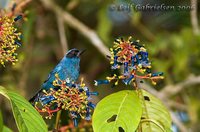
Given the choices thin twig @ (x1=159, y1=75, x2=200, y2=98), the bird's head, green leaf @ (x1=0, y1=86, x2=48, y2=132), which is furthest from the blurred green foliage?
green leaf @ (x1=0, y1=86, x2=48, y2=132)

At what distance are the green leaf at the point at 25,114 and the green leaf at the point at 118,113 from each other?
0.84 feet

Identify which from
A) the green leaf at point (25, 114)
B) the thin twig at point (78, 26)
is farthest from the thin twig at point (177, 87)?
the green leaf at point (25, 114)

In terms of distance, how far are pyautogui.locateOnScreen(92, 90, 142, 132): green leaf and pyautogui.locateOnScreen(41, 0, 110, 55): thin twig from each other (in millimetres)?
2996

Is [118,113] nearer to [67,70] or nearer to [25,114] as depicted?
[25,114]

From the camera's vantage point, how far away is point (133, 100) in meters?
2.46

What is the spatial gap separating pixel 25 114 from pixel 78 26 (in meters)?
3.60

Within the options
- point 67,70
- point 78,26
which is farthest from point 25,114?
point 78,26

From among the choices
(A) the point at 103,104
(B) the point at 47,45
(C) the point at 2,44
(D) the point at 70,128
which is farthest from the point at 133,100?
(B) the point at 47,45

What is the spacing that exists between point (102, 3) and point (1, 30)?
4.04m

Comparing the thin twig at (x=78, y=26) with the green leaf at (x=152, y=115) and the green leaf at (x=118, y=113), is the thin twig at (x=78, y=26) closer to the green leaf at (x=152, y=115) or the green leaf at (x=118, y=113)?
the green leaf at (x=152, y=115)

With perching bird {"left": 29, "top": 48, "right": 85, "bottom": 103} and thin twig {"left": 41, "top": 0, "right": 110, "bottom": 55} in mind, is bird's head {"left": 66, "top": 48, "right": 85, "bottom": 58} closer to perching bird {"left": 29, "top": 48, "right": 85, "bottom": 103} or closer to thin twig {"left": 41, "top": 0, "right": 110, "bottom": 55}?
perching bird {"left": 29, "top": 48, "right": 85, "bottom": 103}

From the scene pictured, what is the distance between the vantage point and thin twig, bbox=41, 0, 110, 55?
555cm

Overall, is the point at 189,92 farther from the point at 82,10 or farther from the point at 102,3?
the point at 82,10

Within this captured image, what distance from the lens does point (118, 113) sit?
2.43 meters
